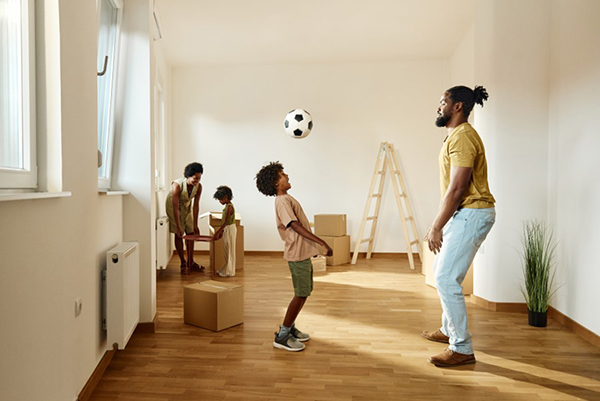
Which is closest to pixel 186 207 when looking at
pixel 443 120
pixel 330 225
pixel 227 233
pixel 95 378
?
pixel 227 233

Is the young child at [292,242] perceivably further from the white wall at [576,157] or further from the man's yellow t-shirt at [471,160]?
the white wall at [576,157]

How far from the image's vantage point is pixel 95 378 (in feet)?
7.25

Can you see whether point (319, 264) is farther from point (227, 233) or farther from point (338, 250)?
point (227, 233)

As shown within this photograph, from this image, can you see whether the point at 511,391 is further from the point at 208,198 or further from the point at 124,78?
the point at 208,198

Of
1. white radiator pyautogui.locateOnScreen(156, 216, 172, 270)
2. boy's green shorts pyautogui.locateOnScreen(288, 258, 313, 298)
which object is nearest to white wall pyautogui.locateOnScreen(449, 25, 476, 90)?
boy's green shorts pyautogui.locateOnScreen(288, 258, 313, 298)

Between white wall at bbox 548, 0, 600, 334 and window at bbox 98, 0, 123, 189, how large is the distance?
121 inches

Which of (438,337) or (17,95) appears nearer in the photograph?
(17,95)

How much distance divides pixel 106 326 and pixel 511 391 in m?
2.08

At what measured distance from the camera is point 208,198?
21.8ft

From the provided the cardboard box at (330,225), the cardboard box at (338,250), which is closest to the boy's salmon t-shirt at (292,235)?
the cardboard box at (338,250)

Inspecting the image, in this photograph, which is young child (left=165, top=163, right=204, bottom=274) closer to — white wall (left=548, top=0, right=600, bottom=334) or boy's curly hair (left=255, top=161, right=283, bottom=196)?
boy's curly hair (left=255, top=161, right=283, bottom=196)

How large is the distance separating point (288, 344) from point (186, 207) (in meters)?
3.00

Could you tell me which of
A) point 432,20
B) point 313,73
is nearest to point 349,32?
point 432,20

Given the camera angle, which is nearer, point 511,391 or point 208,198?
point 511,391
